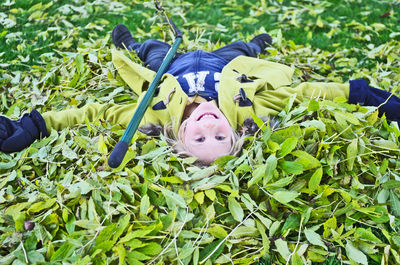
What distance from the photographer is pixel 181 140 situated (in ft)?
8.11

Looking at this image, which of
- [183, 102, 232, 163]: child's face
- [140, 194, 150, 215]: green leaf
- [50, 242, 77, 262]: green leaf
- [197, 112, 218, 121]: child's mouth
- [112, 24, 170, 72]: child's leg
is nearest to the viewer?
[50, 242, 77, 262]: green leaf

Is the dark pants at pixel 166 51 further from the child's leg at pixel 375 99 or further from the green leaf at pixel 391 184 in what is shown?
the green leaf at pixel 391 184

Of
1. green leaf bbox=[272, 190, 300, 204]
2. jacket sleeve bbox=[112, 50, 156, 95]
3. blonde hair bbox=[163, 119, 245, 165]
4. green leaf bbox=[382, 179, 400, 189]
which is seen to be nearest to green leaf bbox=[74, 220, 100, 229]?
blonde hair bbox=[163, 119, 245, 165]

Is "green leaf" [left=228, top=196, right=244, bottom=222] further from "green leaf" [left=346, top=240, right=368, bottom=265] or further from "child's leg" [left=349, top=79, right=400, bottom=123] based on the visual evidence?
"child's leg" [left=349, top=79, right=400, bottom=123]

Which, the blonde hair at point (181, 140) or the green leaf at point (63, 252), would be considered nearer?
the green leaf at point (63, 252)

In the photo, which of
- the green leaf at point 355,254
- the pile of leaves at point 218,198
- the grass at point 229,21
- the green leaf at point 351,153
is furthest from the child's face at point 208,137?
the grass at point 229,21

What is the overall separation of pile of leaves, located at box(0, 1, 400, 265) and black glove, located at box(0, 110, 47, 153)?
8 centimetres

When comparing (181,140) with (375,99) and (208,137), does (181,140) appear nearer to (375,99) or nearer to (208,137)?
(208,137)

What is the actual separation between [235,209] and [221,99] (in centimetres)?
95

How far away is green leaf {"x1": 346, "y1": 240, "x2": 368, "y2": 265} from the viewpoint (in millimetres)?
1893

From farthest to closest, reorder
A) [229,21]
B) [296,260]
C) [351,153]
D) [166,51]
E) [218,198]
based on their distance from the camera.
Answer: [229,21] → [166,51] → [351,153] → [218,198] → [296,260]

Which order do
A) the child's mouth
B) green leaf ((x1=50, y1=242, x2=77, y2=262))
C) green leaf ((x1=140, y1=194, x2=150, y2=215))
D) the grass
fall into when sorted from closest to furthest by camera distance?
green leaf ((x1=50, y1=242, x2=77, y2=262)) < green leaf ((x1=140, y1=194, x2=150, y2=215)) < the child's mouth < the grass

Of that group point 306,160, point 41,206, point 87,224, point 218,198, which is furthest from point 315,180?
point 41,206

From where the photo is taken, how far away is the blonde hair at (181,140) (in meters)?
2.33
